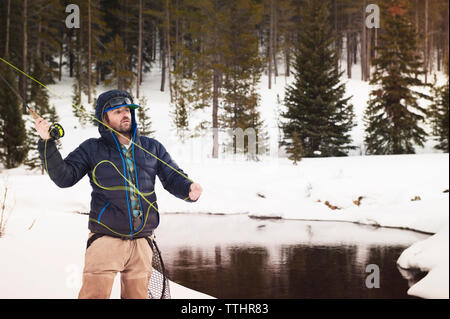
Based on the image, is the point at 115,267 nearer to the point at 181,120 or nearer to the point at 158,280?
the point at 158,280

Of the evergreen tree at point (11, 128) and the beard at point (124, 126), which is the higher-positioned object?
the evergreen tree at point (11, 128)

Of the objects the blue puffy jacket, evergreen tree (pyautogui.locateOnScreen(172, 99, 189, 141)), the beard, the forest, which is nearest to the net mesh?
the blue puffy jacket

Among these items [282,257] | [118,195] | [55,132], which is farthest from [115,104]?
[282,257]

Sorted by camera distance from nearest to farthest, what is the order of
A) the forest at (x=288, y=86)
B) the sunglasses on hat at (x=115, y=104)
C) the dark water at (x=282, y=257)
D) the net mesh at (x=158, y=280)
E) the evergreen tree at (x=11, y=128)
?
1. the sunglasses on hat at (x=115, y=104)
2. the net mesh at (x=158, y=280)
3. the dark water at (x=282, y=257)
4. the evergreen tree at (x=11, y=128)
5. the forest at (x=288, y=86)

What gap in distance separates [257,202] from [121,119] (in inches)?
563

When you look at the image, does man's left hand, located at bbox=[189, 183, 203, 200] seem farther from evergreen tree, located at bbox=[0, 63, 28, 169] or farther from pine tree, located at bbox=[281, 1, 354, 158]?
pine tree, located at bbox=[281, 1, 354, 158]

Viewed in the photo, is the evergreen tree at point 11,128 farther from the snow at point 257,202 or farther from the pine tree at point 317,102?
the pine tree at point 317,102

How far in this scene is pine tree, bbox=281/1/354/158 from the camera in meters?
21.6

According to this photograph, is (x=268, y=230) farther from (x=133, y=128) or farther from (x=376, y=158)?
(x=133, y=128)

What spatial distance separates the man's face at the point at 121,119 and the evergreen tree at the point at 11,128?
17.7 m

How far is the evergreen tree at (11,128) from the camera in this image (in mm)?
18797

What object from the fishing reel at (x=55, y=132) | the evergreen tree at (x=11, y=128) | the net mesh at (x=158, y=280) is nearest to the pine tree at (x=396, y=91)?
the evergreen tree at (x=11, y=128)

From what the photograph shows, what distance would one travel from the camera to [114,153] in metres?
2.70

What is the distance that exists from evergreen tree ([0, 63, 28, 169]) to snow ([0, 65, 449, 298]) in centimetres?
67
